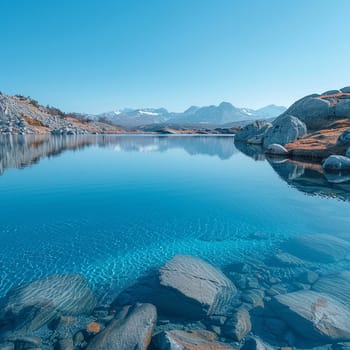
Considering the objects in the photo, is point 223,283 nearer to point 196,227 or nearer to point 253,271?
point 253,271

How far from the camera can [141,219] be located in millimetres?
11453

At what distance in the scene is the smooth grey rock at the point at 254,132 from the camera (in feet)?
172

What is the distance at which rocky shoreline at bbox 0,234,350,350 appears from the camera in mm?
4773

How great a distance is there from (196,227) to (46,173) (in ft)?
51.1

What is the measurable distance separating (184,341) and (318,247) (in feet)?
20.4

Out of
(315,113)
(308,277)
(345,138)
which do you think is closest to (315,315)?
(308,277)

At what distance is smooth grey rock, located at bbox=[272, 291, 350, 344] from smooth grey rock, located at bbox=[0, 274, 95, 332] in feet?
13.7

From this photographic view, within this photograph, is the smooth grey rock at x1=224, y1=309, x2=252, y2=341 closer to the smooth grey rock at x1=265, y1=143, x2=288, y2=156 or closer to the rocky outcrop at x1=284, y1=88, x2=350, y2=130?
the smooth grey rock at x1=265, y1=143, x2=288, y2=156

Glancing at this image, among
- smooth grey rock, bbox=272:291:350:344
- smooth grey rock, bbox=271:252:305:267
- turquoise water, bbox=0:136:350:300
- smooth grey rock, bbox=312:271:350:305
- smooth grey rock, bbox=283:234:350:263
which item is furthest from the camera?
smooth grey rock, bbox=283:234:350:263

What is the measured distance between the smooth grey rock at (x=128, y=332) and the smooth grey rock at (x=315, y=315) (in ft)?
8.98

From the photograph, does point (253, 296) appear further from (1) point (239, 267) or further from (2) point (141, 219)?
(2) point (141, 219)

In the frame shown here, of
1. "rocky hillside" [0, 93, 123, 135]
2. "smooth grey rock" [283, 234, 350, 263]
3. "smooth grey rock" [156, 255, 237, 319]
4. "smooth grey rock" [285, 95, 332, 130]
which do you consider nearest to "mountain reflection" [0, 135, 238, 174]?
"smooth grey rock" [285, 95, 332, 130]

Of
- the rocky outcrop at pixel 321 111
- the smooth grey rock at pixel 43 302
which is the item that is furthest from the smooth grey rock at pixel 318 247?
the rocky outcrop at pixel 321 111

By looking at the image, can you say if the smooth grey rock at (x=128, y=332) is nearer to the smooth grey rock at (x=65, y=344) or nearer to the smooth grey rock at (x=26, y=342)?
the smooth grey rock at (x=65, y=344)
